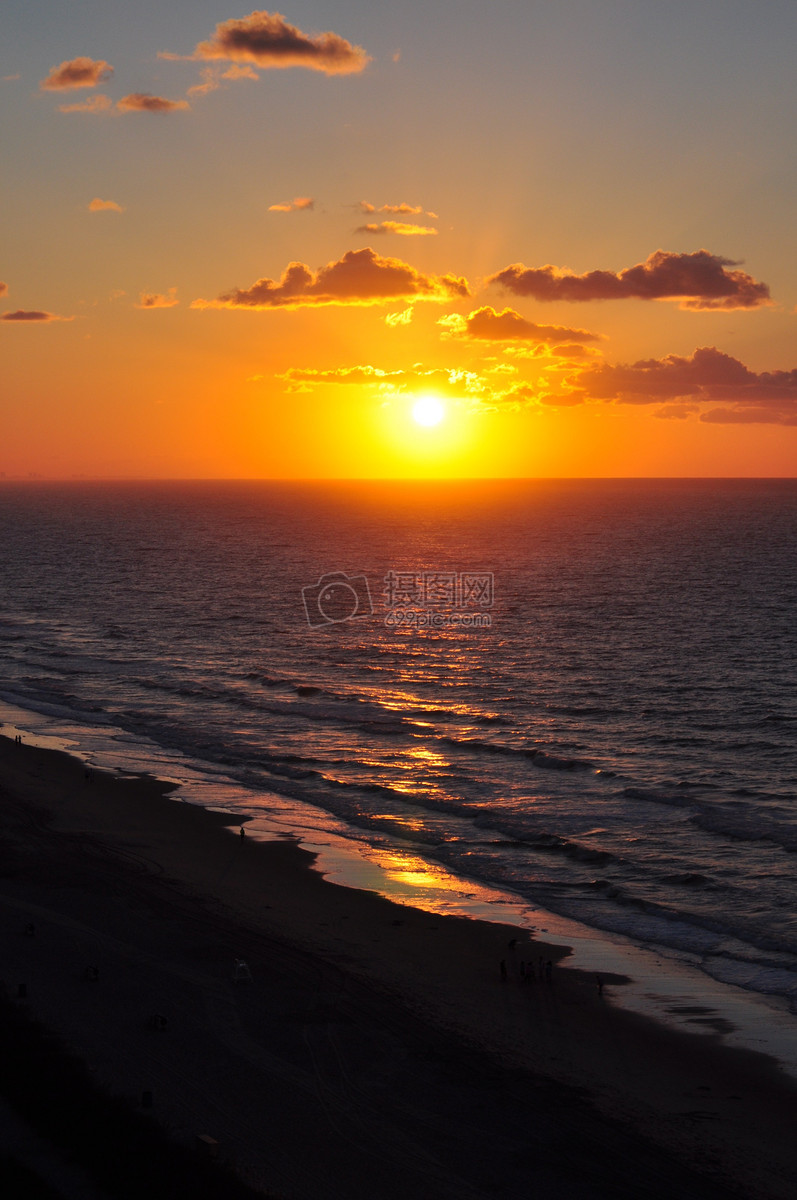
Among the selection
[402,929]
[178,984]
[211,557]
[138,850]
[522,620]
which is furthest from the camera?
[211,557]

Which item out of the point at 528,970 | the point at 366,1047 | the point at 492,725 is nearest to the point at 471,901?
the point at 528,970

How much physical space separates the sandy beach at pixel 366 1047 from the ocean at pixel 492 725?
15.3ft

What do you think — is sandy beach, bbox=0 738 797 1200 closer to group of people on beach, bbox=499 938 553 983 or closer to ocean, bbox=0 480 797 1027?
group of people on beach, bbox=499 938 553 983

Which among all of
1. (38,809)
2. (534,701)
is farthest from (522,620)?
(38,809)

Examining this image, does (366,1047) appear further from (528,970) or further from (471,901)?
(471,901)

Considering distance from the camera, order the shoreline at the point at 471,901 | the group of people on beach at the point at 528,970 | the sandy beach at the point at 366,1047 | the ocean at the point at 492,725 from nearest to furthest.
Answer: the sandy beach at the point at 366,1047 < the shoreline at the point at 471,901 < the group of people on beach at the point at 528,970 < the ocean at the point at 492,725

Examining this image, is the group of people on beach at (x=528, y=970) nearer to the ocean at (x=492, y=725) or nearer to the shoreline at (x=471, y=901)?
the shoreline at (x=471, y=901)

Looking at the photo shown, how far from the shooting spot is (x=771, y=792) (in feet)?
139

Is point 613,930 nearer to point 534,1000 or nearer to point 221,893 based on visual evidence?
point 534,1000

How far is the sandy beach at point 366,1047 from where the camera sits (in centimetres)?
1912

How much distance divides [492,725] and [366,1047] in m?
31.8

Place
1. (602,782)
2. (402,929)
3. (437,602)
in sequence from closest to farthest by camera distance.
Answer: (402,929) < (602,782) < (437,602)

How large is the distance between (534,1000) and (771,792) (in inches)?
815

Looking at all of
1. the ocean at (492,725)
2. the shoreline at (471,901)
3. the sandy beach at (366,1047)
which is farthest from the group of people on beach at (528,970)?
the ocean at (492,725)
